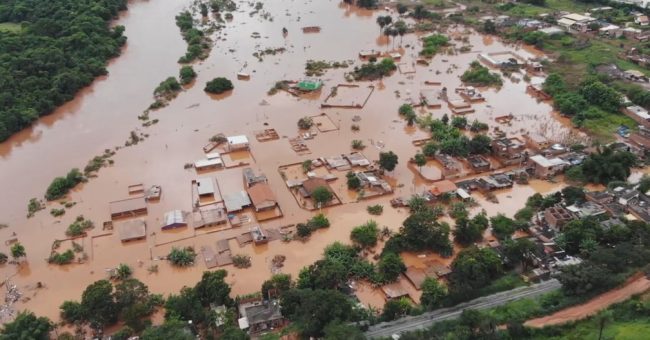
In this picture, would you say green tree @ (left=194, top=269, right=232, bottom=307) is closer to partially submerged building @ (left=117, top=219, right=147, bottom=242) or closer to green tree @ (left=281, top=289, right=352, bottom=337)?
green tree @ (left=281, top=289, right=352, bottom=337)

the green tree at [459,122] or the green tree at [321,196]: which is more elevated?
the green tree at [321,196]

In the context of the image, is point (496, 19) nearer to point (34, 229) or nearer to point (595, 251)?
point (595, 251)

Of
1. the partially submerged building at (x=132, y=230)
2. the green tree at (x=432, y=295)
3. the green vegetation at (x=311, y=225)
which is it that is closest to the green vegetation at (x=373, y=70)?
the green vegetation at (x=311, y=225)

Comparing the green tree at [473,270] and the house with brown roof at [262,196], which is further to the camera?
the house with brown roof at [262,196]

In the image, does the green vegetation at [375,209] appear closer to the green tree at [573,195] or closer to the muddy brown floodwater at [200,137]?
the muddy brown floodwater at [200,137]

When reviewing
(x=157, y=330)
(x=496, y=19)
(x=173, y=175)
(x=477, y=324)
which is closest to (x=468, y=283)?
(x=477, y=324)

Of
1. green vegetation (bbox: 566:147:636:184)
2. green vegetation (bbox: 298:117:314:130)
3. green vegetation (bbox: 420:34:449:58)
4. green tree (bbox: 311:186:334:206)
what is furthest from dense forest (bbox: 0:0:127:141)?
green vegetation (bbox: 566:147:636:184)
